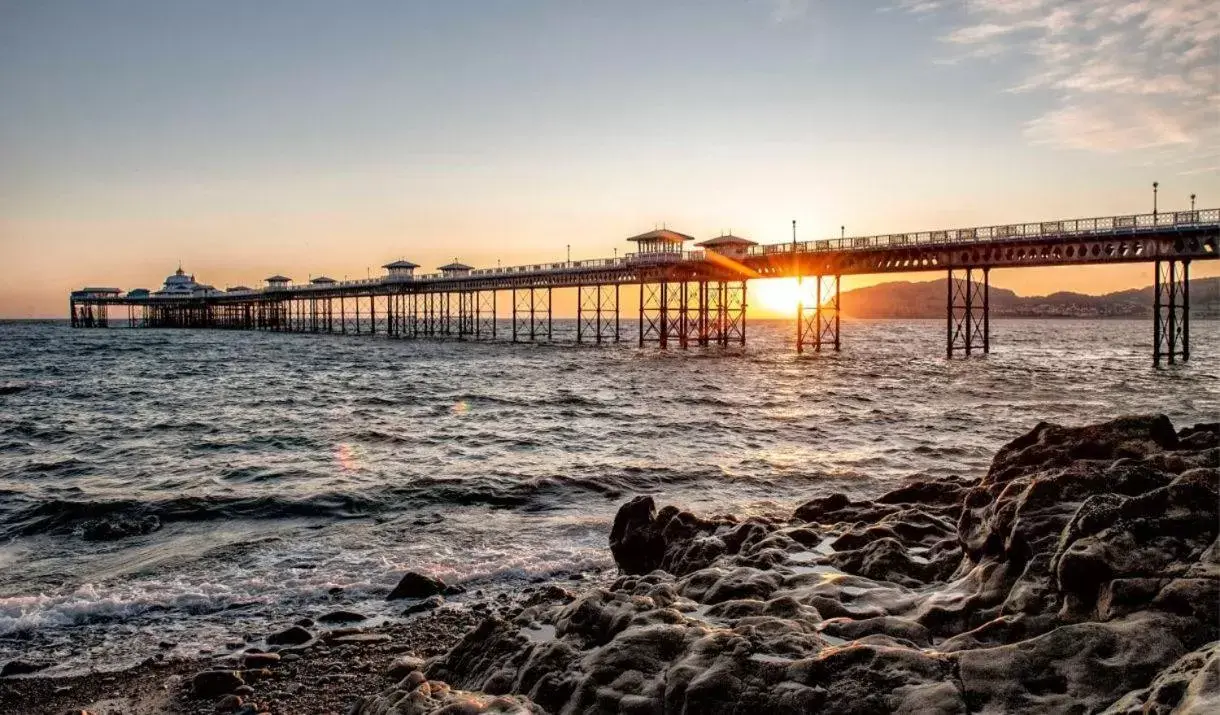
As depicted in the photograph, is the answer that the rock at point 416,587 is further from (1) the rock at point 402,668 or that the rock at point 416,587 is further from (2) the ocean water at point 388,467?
(1) the rock at point 402,668

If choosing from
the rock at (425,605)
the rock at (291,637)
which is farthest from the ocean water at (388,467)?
the rock at (291,637)

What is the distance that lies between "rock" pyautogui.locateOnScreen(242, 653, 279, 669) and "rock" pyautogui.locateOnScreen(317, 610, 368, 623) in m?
1.27

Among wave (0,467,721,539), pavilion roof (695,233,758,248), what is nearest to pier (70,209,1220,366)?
pavilion roof (695,233,758,248)

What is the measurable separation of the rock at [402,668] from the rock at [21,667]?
396cm

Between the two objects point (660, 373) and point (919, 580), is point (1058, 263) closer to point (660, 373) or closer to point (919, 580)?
point (660, 373)

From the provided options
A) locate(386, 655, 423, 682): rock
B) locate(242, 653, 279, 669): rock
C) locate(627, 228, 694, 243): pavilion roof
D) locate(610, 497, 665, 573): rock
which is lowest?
locate(242, 653, 279, 669): rock

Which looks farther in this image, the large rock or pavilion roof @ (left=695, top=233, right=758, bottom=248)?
pavilion roof @ (left=695, top=233, right=758, bottom=248)

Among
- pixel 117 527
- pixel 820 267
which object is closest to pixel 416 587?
pixel 117 527

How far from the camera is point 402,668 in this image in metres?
8.18

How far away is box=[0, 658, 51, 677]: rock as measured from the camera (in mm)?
8461

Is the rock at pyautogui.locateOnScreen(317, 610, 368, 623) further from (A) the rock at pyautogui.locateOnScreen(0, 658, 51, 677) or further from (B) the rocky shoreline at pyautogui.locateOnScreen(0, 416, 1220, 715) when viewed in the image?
(A) the rock at pyautogui.locateOnScreen(0, 658, 51, 677)

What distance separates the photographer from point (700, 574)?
338 inches

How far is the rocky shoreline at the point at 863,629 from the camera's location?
4773mm

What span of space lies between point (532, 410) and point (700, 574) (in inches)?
945
